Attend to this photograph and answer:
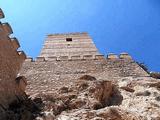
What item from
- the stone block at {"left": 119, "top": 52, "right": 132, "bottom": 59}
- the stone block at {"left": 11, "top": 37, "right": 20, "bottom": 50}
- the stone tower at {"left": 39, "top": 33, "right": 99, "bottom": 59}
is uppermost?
the stone block at {"left": 11, "top": 37, "right": 20, "bottom": 50}

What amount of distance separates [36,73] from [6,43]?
11.9 ft

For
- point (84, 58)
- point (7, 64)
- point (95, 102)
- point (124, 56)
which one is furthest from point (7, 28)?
point (124, 56)

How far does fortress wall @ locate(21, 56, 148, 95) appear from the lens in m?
13.9

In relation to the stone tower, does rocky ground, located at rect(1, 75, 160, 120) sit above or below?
below

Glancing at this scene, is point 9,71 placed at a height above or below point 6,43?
below

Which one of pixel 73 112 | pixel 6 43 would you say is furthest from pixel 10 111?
pixel 6 43

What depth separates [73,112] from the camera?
30.7 feet

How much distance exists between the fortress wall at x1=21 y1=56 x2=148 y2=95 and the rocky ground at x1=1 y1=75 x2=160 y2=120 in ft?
5.00

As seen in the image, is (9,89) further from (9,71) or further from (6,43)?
(6,43)

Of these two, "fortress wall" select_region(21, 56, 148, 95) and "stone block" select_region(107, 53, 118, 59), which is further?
"stone block" select_region(107, 53, 118, 59)

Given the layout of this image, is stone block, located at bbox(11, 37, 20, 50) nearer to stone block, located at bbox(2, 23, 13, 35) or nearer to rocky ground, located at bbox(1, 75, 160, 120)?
stone block, located at bbox(2, 23, 13, 35)

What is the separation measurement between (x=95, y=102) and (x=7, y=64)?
2.96 m

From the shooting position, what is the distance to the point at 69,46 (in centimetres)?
2014

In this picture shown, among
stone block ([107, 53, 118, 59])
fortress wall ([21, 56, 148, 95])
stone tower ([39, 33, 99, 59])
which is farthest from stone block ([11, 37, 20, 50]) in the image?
stone block ([107, 53, 118, 59])
